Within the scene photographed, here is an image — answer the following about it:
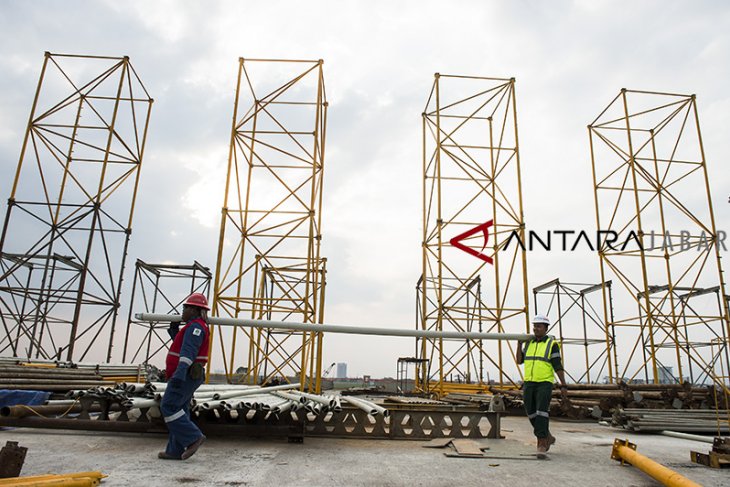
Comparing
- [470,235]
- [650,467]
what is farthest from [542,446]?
[470,235]

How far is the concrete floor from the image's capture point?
435 cm

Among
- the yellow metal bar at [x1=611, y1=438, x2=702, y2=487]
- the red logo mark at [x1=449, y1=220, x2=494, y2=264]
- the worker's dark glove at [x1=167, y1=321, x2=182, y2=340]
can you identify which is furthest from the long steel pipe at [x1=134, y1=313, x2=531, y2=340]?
the red logo mark at [x1=449, y1=220, x2=494, y2=264]

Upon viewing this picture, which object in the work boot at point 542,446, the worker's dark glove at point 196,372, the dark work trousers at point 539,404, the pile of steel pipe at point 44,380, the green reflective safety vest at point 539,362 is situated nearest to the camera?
the worker's dark glove at point 196,372

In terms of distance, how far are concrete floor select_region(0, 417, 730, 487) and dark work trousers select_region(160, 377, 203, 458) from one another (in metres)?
0.17

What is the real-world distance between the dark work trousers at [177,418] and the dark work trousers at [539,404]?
12.1 ft

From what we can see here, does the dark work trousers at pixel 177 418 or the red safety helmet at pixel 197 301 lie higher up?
the red safety helmet at pixel 197 301

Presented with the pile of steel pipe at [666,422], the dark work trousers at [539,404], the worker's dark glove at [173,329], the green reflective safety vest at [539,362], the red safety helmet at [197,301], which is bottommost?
the pile of steel pipe at [666,422]

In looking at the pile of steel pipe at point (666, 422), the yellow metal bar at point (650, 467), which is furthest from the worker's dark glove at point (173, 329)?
the pile of steel pipe at point (666, 422)

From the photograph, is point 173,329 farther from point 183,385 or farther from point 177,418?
point 177,418

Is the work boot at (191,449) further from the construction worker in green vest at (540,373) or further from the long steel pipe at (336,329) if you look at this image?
→ the construction worker in green vest at (540,373)

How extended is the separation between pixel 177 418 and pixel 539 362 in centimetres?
405

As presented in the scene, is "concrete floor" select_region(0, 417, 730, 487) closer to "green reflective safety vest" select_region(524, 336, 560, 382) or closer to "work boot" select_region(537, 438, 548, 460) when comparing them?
"work boot" select_region(537, 438, 548, 460)

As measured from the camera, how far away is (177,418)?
4977mm

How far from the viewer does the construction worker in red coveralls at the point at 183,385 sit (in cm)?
496
